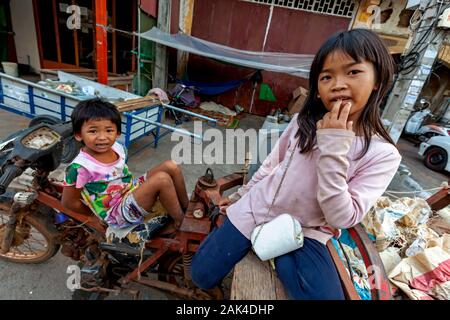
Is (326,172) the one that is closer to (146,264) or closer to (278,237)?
(278,237)

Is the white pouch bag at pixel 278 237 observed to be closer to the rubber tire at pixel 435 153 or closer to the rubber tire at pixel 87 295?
the rubber tire at pixel 87 295

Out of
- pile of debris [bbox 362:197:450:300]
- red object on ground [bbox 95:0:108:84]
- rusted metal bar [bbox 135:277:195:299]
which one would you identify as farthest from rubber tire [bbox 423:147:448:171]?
red object on ground [bbox 95:0:108:84]

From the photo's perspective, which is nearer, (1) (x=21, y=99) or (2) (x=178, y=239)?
(2) (x=178, y=239)

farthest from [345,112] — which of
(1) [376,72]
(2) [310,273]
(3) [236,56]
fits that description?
(3) [236,56]

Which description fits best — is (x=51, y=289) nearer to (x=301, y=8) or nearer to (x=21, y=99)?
(x=21, y=99)

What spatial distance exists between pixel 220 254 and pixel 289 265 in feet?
1.06

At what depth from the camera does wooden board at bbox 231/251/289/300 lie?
93 centimetres

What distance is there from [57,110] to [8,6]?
21.1 ft

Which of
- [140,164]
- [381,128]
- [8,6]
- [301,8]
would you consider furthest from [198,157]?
[8,6]

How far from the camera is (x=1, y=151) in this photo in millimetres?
1437

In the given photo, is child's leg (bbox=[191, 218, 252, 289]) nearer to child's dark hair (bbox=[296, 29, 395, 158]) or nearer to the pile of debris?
child's dark hair (bbox=[296, 29, 395, 158])

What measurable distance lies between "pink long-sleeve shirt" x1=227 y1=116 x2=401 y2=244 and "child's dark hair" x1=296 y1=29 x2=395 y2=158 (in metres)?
0.04

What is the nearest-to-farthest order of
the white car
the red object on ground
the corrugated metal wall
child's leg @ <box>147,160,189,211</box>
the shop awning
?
child's leg @ <box>147,160,189,211</box>
the red object on ground
the shop awning
the white car
the corrugated metal wall

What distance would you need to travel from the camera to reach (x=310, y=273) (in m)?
0.94
